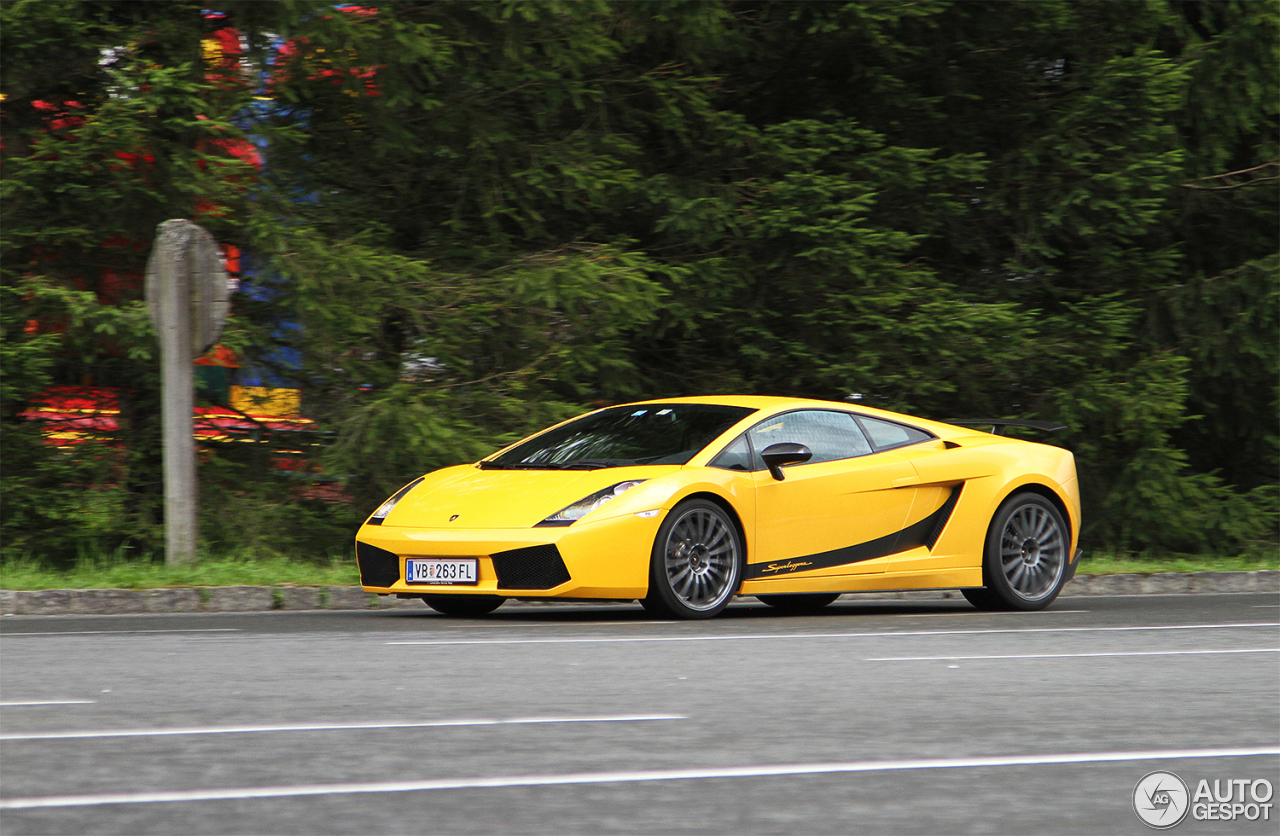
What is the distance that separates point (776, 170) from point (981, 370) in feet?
9.40

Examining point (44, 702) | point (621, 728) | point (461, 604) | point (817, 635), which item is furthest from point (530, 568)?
point (621, 728)

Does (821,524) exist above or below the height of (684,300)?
below

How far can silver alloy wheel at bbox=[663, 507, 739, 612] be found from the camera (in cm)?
888

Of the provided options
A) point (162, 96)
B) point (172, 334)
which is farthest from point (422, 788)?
point (162, 96)

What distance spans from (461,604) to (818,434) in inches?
95.6

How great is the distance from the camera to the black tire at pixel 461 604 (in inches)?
374

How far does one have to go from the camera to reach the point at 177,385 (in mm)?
11469

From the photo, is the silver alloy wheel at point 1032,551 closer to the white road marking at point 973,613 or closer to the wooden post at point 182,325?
the white road marking at point 973,613

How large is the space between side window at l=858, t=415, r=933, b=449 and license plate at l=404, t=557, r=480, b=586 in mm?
2861

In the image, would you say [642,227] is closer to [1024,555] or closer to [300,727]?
[1024,555]

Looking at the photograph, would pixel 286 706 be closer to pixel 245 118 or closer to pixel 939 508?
pixel 939 508

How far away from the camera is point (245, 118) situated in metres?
14.3

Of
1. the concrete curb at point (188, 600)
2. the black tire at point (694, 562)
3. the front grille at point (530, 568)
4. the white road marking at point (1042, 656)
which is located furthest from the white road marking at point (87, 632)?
the white road marking at point (1042, 656)

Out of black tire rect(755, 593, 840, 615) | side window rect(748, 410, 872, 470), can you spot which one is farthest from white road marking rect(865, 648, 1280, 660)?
black tire rect(755, 593, 840, 615)
